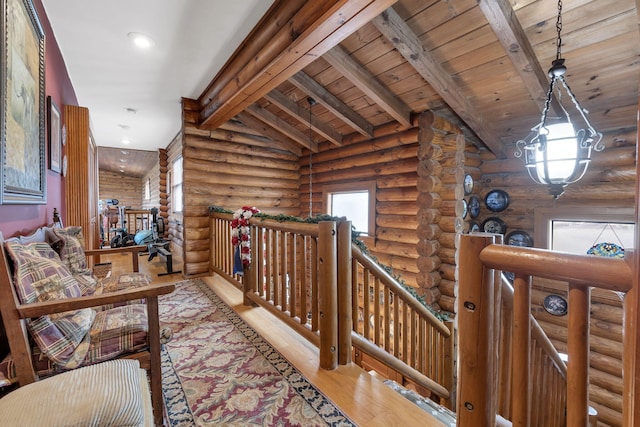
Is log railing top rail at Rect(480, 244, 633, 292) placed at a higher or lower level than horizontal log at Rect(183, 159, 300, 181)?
lower

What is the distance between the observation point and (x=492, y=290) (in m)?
0.86

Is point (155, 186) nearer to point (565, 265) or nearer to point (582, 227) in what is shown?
point (565, 265)

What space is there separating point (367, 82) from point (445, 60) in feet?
2.64

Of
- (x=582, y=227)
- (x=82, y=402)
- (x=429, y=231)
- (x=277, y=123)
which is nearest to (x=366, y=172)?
(x=429, y=231)

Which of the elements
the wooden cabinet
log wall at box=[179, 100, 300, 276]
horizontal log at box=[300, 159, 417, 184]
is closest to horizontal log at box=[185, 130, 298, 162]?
log wall at box=[179, 100, 300, 276]

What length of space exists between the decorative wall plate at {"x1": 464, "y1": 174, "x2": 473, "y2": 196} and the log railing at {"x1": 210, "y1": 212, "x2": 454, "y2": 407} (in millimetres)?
1976

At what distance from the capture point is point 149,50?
9.16ft

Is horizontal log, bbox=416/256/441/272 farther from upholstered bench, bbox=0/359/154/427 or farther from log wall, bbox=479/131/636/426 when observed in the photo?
upholstered bench, bbox=0/359/154/427

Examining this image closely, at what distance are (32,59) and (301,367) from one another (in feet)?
8.88

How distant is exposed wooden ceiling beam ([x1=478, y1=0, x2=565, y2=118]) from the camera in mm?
2092

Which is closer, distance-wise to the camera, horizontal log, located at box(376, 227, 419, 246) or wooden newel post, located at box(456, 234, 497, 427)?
wooden newel post, located at box(456, 234, 497, 427)

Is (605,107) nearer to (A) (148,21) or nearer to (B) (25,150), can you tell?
(A) (148,21)

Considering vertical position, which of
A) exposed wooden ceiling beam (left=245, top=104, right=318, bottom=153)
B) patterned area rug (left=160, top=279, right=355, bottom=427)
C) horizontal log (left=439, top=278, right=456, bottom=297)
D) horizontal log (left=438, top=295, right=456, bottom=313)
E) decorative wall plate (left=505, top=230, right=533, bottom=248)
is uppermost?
exposed wooden ceiling beam (left=245, top=104, right=318, bottom=153)

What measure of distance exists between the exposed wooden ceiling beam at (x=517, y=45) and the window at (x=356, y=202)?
2223 millimetres
